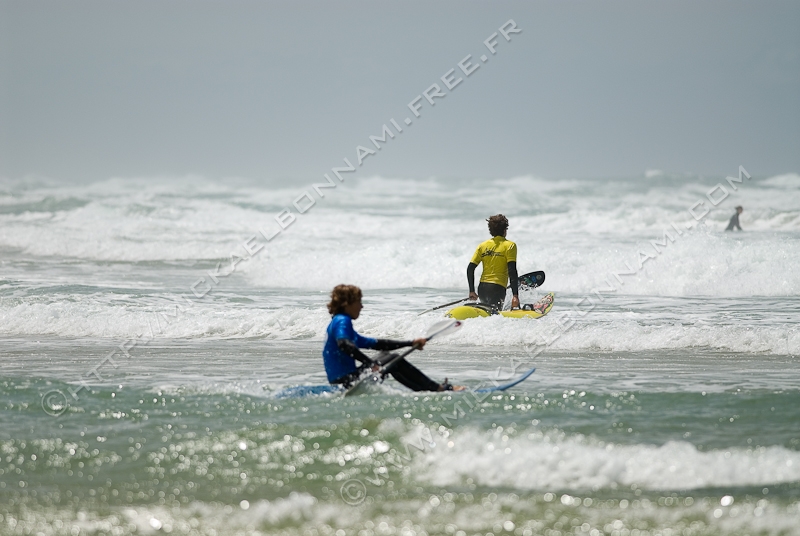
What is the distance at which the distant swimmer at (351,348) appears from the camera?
6.70 meters

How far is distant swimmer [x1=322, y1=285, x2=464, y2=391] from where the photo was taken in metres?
6.70

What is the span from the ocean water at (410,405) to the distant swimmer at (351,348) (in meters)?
0.24

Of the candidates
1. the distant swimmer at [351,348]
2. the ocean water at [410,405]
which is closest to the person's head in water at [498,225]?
the ocean water at [410,405]

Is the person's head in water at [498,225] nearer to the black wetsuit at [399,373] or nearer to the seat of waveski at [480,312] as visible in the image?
the seat of waveski at [480,312]

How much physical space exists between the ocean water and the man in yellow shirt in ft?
1.13

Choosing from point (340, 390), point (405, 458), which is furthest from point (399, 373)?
point (405, 458)

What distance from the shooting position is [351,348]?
6.62m

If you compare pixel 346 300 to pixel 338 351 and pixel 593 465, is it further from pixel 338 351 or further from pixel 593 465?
pixel 593 465

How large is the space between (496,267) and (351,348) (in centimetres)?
461

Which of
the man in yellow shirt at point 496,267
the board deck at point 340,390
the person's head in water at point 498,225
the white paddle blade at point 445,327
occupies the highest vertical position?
the person's head in water at point 498,225

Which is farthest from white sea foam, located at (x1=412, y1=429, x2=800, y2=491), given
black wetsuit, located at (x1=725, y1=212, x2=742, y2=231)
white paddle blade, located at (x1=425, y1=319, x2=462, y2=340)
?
black wetsuit, located at (x1=725, y1=212, x2=742, y2=231)

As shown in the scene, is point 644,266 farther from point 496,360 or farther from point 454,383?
point 454,383

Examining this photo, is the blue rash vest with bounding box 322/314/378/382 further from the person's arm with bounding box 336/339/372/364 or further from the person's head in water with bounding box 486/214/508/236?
the person's head in water with bounding box 486/214/508/236

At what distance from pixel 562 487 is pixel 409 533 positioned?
1066 mm
